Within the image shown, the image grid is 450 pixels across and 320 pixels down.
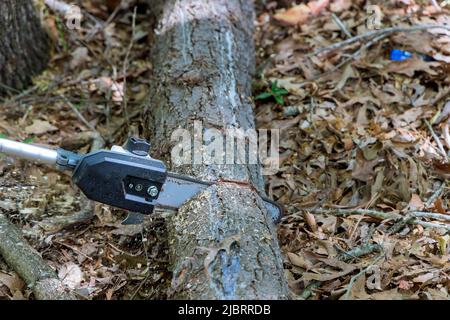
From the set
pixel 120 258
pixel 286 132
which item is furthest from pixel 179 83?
pixel 120 258

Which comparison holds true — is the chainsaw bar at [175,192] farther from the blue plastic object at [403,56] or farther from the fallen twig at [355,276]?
the blue plastic object at [403,56]

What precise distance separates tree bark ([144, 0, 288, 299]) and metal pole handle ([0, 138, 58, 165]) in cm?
69

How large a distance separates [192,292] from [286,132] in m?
1.87

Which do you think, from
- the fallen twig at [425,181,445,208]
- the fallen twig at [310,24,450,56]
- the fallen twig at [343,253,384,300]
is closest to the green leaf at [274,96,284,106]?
the fallen twig at [310,24,450,56]

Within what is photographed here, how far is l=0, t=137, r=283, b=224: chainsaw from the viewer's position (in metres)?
2.72

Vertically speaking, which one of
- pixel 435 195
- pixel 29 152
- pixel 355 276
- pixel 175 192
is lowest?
pixel 435 195

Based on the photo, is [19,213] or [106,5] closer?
[19,213]

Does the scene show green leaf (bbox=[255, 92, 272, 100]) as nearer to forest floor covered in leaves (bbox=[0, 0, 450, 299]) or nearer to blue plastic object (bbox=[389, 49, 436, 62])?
forest floor covered in leaves (bbox=[0, 0, 450, 299])

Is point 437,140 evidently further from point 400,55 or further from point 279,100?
point 279,100

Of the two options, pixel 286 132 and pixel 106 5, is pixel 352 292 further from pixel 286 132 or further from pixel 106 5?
pixel 106 5

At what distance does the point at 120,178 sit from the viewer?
9.07 feet

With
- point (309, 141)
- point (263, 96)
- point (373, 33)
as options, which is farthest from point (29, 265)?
point (373, 33)

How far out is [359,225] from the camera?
344cm

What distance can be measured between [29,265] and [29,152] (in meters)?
0.57
